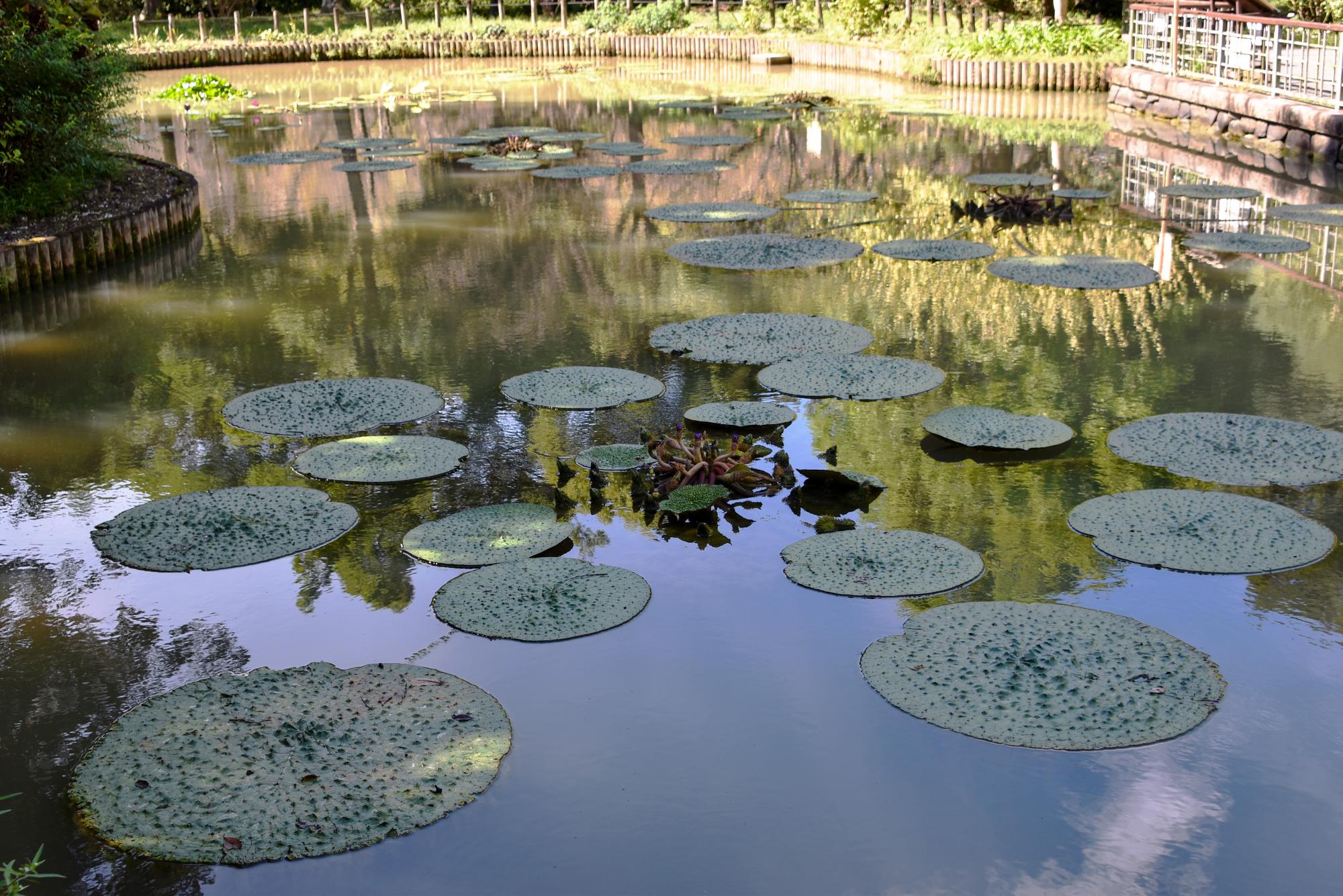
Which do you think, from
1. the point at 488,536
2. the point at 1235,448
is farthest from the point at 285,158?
the point at 1235,448

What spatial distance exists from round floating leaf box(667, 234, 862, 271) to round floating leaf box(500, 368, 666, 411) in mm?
2675

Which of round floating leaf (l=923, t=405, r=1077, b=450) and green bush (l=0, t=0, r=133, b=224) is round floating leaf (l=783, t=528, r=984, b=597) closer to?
round floating leaf (l=923, t=405, r=1077, b=450)

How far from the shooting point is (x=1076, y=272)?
332 inches

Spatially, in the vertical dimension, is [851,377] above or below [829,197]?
below

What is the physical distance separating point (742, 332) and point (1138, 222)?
4.52 m

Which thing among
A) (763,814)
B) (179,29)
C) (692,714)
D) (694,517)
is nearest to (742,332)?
(694,517)

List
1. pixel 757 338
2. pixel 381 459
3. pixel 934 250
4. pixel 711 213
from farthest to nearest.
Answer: pixel 711 213, pixel 934 250, pixel 757 338, pixel 381 459

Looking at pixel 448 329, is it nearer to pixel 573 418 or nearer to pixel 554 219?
pixel 573 418

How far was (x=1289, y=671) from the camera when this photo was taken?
3.77 meters

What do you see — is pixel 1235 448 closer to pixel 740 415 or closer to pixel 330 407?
pixel 740 415

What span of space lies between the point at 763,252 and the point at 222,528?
5.30 m

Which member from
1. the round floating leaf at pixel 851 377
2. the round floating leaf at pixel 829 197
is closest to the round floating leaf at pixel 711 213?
the round floating leaf at pixel 829 197

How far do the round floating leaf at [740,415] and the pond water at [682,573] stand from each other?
16 cm

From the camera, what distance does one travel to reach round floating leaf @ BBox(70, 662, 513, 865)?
10.2ft
